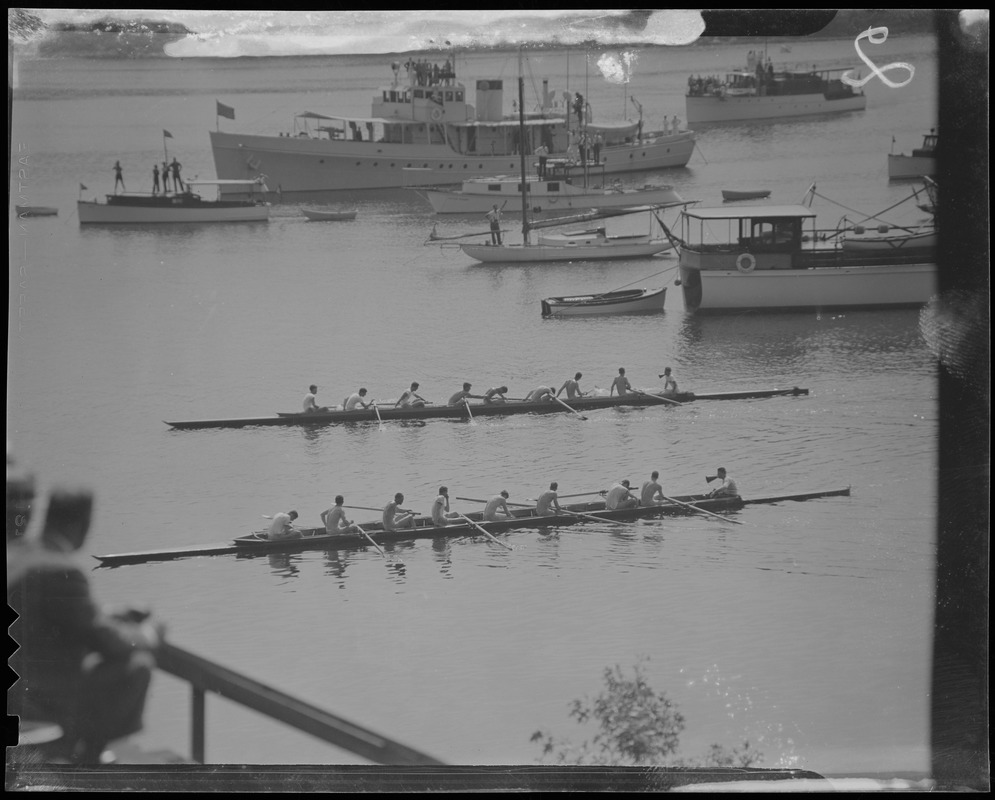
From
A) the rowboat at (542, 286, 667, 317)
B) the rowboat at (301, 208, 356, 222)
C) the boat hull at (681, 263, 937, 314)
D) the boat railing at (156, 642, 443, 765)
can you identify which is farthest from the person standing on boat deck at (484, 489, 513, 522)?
the rowboat at (301, 208, 356, 222)

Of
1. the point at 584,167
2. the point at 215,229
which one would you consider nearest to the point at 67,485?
the point at 215,229

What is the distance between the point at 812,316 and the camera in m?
8.16

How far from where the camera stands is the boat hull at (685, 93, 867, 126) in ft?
23.4

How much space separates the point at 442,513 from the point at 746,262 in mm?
2561

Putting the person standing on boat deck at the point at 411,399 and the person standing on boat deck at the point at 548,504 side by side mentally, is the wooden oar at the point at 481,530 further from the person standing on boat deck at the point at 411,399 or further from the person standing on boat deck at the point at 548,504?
the person standing on boat deck at the point at 411,399

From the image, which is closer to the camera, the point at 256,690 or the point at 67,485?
the point at 256,690

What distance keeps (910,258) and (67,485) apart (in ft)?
15.4

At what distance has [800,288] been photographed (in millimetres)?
8219

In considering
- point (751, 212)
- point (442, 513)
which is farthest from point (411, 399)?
point (751, 212)

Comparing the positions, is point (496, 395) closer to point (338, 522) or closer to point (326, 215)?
point (338, 522)

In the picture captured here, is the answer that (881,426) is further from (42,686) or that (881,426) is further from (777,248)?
(42,686)

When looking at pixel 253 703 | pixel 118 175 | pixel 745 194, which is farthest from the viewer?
pixel 745 194

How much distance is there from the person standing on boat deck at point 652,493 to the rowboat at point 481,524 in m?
0.03

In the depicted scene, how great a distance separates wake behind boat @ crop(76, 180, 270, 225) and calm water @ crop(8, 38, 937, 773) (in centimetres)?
11
